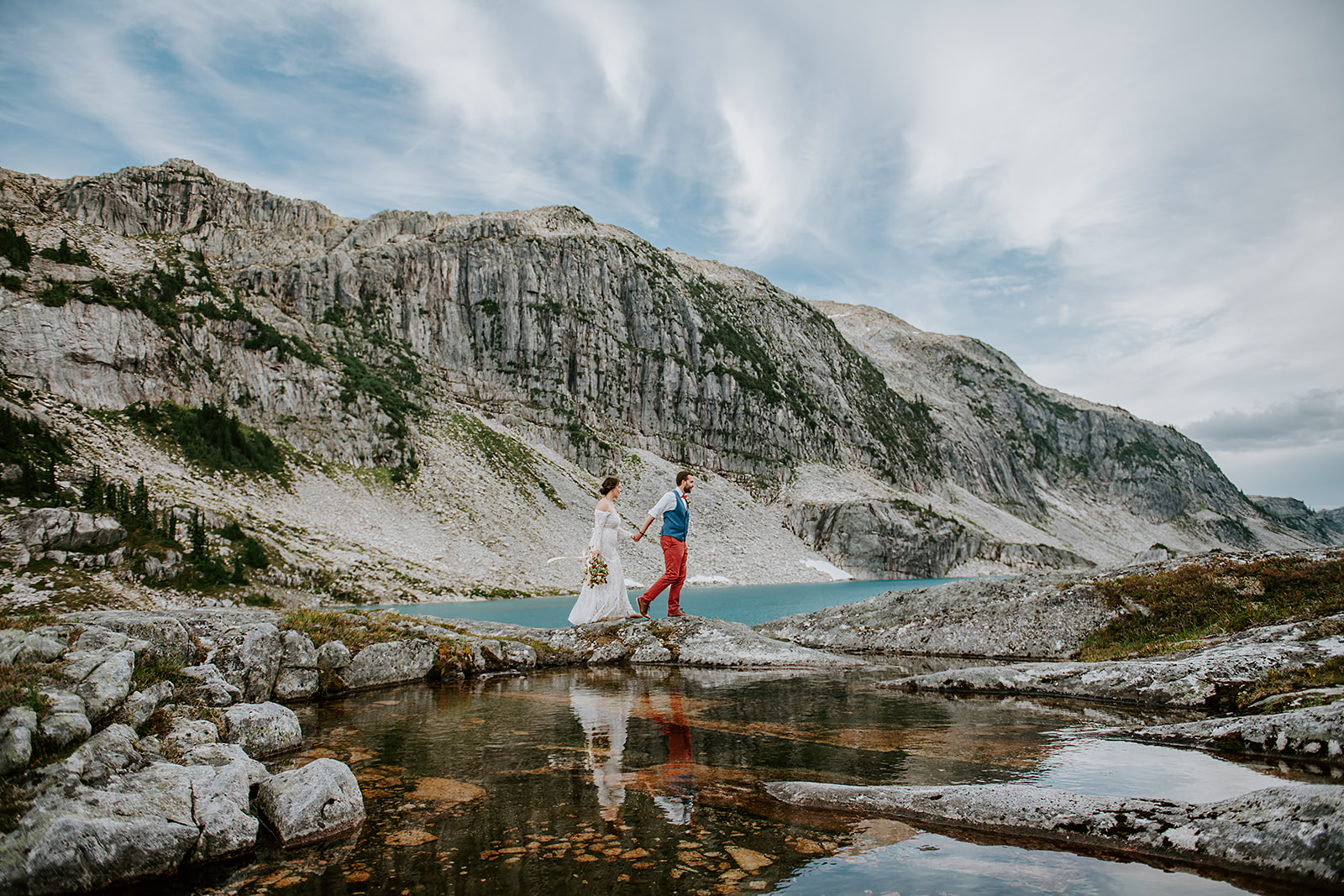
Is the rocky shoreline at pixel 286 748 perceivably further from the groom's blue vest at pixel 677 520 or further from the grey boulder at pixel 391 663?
the groom's blue vest at pixel 677 520

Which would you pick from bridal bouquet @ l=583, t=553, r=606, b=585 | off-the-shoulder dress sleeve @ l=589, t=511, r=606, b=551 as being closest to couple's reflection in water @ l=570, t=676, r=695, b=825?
bridal bouquet @ l=583, t=553, r=606, b=585

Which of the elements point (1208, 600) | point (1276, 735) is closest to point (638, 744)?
point (1276, 735)

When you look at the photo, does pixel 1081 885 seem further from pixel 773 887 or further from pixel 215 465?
pixel 215 465

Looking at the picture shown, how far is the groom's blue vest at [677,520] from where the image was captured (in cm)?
1574

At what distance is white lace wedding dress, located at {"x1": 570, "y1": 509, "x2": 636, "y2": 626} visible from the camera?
1686 centimetres

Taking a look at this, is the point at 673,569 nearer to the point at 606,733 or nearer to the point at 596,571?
the point at 596,571

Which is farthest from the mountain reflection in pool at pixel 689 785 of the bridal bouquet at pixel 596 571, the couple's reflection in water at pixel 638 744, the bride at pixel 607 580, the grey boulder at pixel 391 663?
the bride at pixel 607 580

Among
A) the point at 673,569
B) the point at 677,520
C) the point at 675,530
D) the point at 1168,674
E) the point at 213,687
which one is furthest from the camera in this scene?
the point at 673,569

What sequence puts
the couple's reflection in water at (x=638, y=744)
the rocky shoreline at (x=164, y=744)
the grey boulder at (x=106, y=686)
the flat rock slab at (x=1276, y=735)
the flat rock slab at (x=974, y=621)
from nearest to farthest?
the rocky shoreline at (x=164, y=744), the couple's reflection in water at (x=638, y=744), the flat rock slab at (x=1276, y=735), the grey boulder at (x=106, y=686), the flat rock slab at (x=974, y=621)

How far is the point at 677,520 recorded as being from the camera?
15.9 metres

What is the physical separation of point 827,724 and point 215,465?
75491mm

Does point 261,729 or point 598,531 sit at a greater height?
point 598,531

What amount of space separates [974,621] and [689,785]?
12.6 m

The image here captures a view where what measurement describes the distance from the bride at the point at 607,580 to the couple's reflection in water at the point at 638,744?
426cm
